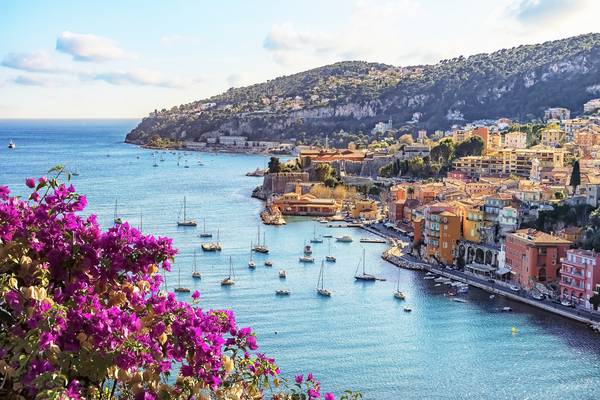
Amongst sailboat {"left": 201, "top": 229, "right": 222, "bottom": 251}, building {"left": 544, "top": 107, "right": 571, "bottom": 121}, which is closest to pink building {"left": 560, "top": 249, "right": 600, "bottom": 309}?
sailboat {"left": 201, "top": 229, "right": 222, "bottom": 251}

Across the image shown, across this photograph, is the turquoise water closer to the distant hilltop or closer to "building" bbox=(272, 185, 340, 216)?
"building" bbox=(272, 185, 340, 216)

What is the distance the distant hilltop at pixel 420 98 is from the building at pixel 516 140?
63.0 ft

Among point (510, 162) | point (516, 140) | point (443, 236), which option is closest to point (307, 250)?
point (443, 236)

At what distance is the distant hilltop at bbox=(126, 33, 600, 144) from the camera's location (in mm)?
69375

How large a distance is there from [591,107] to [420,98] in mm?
25559

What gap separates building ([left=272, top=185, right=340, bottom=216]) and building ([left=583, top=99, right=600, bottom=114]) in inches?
1177

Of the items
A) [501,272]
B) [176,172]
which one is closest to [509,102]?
[176,172]

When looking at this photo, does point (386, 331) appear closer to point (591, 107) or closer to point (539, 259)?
point (539, 259)

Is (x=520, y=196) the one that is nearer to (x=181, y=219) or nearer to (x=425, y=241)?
(x=425, y=241)

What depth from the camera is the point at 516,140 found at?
45.4 meters

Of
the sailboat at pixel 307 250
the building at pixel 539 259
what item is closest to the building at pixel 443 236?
the building at pixel 539 259

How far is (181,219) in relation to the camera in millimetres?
30391

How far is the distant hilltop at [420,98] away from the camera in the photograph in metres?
69.4

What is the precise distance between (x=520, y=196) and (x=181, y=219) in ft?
40.8
